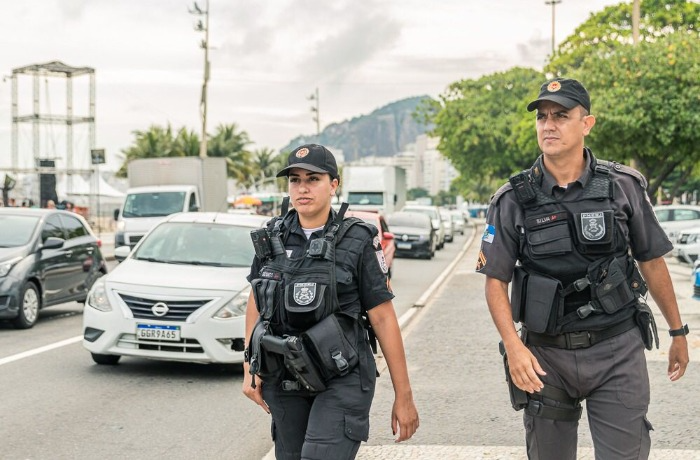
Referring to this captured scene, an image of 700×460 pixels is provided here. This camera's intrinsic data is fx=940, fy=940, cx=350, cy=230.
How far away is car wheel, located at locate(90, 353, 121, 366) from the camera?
8.73 meters

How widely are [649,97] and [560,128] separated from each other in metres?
27.5

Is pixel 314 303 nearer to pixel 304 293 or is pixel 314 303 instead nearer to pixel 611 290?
pixel 304 293

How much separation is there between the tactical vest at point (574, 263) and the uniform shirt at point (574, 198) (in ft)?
0.11

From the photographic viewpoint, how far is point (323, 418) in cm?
351

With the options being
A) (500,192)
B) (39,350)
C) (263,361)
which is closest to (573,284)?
(500,192)

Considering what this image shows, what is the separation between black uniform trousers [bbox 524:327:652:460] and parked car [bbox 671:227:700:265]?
18351mm

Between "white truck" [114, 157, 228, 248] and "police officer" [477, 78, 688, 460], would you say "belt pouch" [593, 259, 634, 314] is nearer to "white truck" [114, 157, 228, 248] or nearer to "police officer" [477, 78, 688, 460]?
"police officer" [477, 78, 688, 460]

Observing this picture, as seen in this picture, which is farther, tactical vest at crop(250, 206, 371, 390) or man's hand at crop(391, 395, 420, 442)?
man's hand at crop(391, 395, 420, 442)

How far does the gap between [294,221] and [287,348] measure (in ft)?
1.85

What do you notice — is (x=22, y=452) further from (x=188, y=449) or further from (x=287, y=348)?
(x=287, y=348)

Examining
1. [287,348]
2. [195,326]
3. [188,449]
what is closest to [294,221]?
[287,348]

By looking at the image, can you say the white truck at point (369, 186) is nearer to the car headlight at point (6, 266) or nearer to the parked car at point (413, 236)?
the parked car at point (413, 236)

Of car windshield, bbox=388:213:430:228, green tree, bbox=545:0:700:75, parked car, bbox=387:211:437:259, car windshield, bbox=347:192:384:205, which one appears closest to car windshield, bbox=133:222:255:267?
parked car, bbox=387:211:437:259

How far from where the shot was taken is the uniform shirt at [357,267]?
3.62 m
